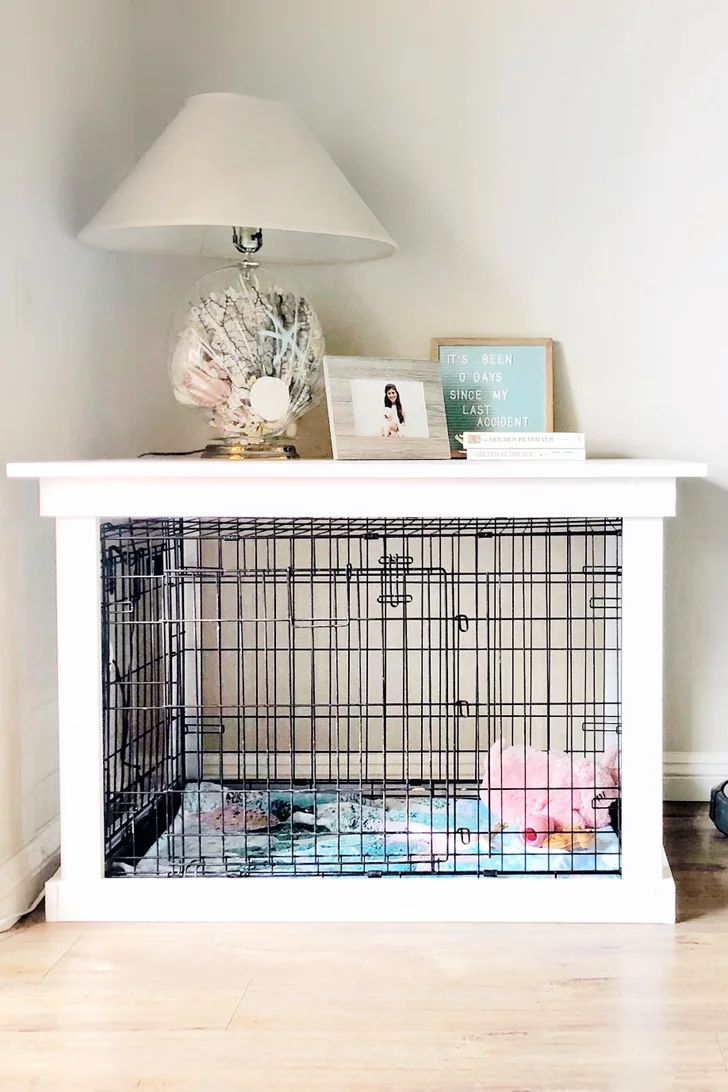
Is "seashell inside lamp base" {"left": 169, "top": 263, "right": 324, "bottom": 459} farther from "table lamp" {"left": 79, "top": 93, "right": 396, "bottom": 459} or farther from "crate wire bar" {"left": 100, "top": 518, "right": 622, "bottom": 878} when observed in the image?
"crate wire bar" {"left": 100, "top": 518, "right": 622, "bottom": 878}

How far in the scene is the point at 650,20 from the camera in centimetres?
247

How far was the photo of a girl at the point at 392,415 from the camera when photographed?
6.97ft

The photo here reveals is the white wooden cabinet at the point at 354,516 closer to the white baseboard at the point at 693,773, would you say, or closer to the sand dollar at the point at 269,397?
the sand dollar at the point at 269,397

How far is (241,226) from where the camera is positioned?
6.91 feet

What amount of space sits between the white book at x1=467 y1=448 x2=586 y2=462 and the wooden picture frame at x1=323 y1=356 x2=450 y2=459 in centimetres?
21

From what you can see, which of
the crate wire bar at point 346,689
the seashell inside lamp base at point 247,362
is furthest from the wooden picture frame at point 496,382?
the seashell inside lamp base at point 247,362

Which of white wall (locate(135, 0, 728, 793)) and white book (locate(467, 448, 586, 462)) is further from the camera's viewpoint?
white wall (locate(135, 0, 728, 793))

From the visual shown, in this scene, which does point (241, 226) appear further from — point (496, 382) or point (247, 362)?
point (496, 382)

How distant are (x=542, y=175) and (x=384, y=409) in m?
0.77

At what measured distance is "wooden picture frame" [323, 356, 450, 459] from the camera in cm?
204

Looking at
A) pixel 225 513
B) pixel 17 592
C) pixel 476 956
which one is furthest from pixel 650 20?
pixel 476 956

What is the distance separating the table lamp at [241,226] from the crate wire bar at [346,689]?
0.82 feet

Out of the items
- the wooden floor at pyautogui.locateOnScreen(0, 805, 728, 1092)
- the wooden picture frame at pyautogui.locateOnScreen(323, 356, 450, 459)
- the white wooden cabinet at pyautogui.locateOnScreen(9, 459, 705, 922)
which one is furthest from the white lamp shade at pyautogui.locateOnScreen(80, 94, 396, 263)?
the wooden floor at pyautogui.locateOnScreen(0, 805, 728, 1092)

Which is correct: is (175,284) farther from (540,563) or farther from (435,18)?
(540,563)
